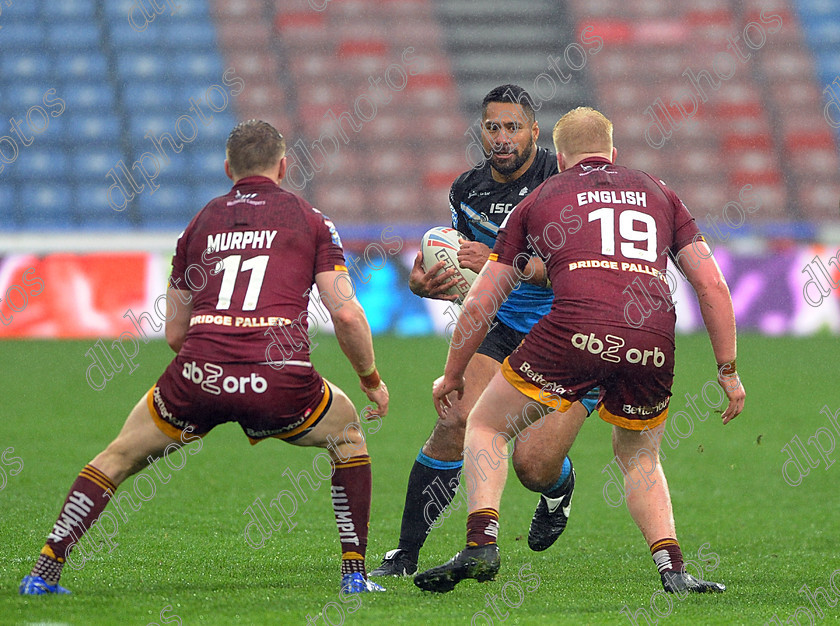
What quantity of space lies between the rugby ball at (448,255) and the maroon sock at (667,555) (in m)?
1.70

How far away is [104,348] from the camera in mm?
14953

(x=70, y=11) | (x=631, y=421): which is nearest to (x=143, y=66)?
(x=70, y=11)

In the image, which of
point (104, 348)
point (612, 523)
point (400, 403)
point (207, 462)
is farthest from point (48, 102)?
point (612, 523)

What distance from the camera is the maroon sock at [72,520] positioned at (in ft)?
14.3

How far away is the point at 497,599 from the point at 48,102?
19.1 meters

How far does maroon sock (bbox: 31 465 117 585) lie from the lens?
4.35 meters

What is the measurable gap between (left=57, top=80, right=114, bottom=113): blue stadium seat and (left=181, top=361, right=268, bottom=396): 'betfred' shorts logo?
18440mm

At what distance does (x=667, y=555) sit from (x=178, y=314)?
2362 mm

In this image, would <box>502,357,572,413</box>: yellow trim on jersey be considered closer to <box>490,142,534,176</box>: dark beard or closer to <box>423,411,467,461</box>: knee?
<box>423,411,467,461</box>: knee

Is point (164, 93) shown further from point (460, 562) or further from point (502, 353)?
point (460, 562)

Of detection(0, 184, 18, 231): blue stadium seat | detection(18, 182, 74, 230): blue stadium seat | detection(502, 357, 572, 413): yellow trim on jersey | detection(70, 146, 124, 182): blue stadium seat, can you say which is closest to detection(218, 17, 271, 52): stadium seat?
detection(70, 146, 124, 182): blue stadium seat

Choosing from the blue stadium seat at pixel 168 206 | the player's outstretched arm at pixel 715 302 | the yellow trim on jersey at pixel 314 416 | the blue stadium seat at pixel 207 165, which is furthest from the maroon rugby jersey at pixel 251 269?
the blue stadium seat at pixel 207 165

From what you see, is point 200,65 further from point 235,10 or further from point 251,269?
point 251,269

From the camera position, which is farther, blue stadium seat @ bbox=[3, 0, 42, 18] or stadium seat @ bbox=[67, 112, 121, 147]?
blue stadium seat @ bbox=[3, 0, 42, 18]
